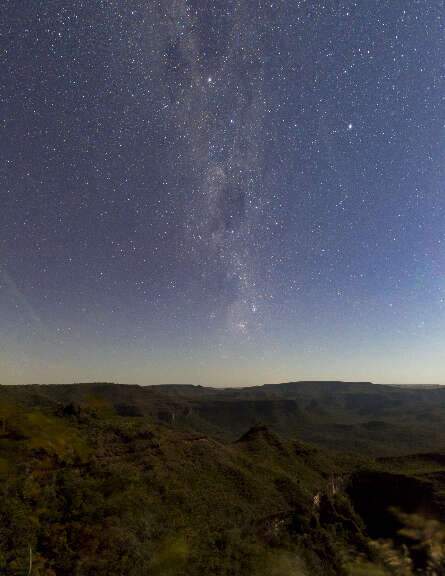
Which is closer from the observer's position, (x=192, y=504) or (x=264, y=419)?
(x=192, y=504)

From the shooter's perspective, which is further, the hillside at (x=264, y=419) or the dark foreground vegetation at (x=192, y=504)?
the hillside at (x=264, y=419)

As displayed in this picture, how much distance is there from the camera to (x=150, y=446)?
136 ft

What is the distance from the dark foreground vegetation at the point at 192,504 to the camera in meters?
20.6

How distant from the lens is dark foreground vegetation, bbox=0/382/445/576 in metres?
20.6

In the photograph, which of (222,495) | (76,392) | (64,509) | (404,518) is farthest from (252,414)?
(404,518)

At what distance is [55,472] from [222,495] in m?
15.7

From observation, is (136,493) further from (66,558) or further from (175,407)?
(175,407)

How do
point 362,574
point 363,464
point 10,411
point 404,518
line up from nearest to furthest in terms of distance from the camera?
1. point 362,574
2. point 404,518
3. point 10,411
4. point 363,464

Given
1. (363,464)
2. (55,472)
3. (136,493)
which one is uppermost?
(55,472)

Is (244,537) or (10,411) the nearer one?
(244,537)

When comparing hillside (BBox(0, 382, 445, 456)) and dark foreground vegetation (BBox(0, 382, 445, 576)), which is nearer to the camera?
dark foreground vegetation (BBox(0, 382, 445, 576))

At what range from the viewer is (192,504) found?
101 ft

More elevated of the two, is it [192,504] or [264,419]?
[192,504]

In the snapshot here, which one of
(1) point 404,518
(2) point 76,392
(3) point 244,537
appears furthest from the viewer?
(2) point 76,392
